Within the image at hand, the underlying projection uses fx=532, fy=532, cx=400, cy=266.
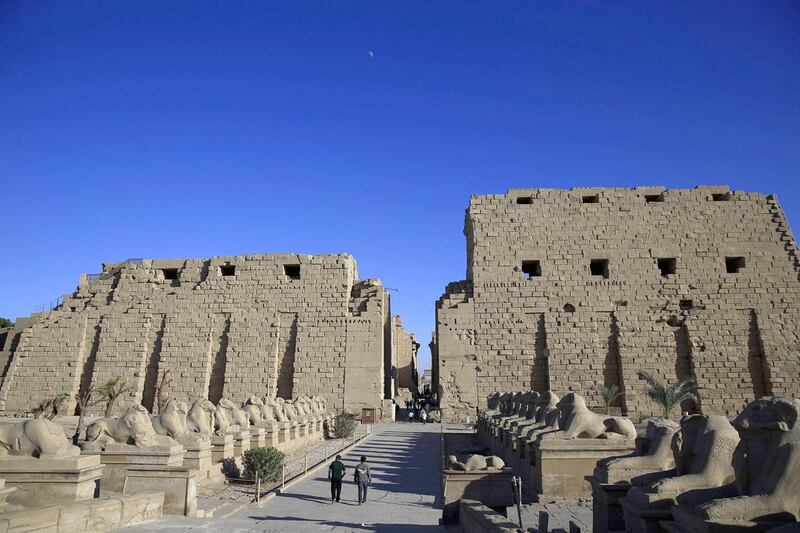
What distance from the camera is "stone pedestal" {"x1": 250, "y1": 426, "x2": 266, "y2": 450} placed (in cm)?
1103

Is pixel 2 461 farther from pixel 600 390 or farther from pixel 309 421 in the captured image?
pixel 600 390

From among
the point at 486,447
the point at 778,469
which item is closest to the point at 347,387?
the point at 486,447

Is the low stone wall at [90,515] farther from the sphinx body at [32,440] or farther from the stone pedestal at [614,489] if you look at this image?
the stone pedestal at [614,489]

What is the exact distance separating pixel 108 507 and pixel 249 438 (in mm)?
5526

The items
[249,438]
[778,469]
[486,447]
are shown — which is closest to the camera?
[778,469]

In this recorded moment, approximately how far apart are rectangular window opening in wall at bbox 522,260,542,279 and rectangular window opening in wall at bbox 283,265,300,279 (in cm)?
981

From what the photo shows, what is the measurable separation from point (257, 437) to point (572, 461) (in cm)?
656

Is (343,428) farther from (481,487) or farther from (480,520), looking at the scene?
(480,520)

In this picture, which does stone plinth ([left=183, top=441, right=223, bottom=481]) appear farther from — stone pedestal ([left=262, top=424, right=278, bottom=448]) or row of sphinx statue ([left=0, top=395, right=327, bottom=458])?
stone pedestal ([left=262, top=424, right=278, bottom=448])

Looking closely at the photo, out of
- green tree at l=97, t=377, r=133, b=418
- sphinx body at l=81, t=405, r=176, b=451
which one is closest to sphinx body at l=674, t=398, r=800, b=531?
sphinx body at l=81, t=405, r=176, b=451

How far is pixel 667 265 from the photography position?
21750 millimetres

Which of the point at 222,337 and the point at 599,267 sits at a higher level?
the point at 599,267

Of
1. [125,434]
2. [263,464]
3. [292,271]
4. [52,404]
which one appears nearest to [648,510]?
[125,434]

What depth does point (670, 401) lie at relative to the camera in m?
16.5
